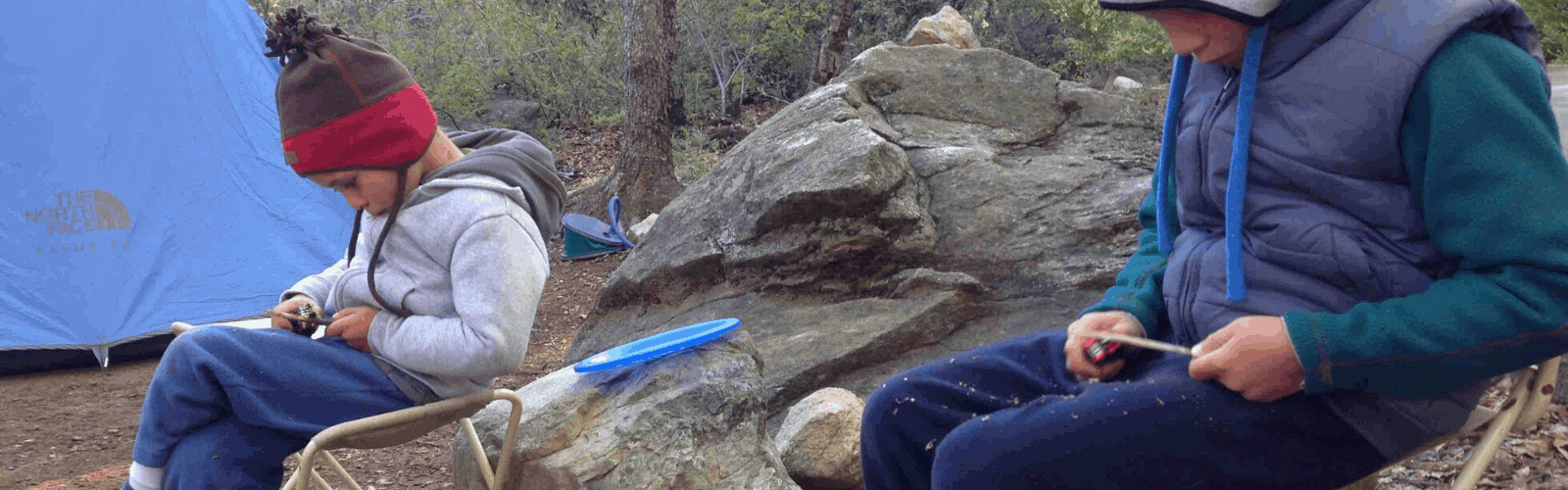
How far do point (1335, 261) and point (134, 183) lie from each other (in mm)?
5706

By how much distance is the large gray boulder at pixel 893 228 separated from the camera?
4043 millimetres

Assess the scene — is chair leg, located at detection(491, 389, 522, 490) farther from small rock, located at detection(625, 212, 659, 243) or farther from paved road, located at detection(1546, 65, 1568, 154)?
small rock, located at detection(625, 212, 659, 243)

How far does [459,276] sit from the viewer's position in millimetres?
2271

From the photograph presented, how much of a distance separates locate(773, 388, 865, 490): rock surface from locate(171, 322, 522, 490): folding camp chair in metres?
0.91

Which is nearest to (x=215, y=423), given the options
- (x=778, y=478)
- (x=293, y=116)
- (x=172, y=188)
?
(x=293, y=116)

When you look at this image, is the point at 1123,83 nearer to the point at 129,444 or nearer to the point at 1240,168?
the point at 129,444

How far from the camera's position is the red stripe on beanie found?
7.45 feet

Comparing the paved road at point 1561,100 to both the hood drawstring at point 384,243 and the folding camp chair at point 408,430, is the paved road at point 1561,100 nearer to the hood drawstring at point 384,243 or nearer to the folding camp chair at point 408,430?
the folding camp chair at point 408,430

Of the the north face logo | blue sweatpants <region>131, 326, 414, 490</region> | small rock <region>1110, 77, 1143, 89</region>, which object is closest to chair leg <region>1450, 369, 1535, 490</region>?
blue sweatpants <region>131, 326, 414, 490</region>

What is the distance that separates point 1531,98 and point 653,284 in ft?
12.0

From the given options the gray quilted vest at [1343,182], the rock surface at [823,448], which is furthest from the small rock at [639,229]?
the gray quilted vest at [1343,182]

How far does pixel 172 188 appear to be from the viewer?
18.7ft

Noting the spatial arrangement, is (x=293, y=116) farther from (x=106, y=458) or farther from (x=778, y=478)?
(x=106, y=458)

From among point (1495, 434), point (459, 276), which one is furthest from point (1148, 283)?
point (459, 276)
